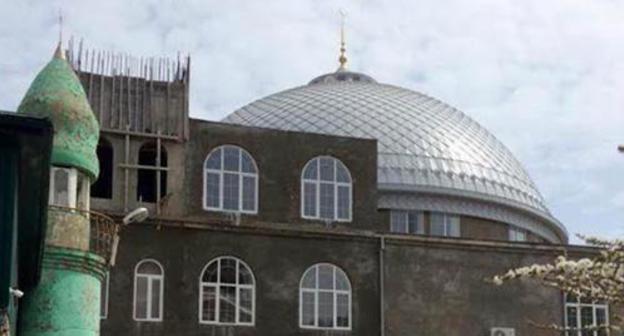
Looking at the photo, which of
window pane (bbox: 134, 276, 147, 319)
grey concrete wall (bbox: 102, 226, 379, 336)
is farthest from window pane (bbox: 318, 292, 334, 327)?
window pane (bbox: 134, 276, 147, 319)

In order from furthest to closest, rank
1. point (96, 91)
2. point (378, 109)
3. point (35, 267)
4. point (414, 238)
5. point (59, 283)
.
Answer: point (378, 109) → point (414, 238) → point (96, 91) → point (59, 283) → point (35, 267)

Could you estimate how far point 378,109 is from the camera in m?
48.7

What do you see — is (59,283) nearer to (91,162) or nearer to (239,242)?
(91,162)

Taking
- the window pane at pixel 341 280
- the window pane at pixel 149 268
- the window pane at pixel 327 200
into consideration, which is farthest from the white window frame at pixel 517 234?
the window pane at pixel 149 268

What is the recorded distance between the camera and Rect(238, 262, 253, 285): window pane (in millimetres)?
35156

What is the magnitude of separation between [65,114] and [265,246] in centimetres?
1373

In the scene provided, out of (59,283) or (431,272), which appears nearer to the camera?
(59,283)

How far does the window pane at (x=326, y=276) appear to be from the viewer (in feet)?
118

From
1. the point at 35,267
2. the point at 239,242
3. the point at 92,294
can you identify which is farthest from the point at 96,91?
the point at 35,267

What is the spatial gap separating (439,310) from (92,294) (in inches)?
691

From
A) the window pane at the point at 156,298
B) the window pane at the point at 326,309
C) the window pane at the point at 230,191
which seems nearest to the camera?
the window pane at the point at 156,298

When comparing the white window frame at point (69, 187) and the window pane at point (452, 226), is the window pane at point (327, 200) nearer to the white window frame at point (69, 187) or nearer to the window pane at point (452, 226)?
the window pane at point (452, 226)

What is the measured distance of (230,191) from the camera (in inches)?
1420

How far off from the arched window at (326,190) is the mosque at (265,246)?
0.04m
